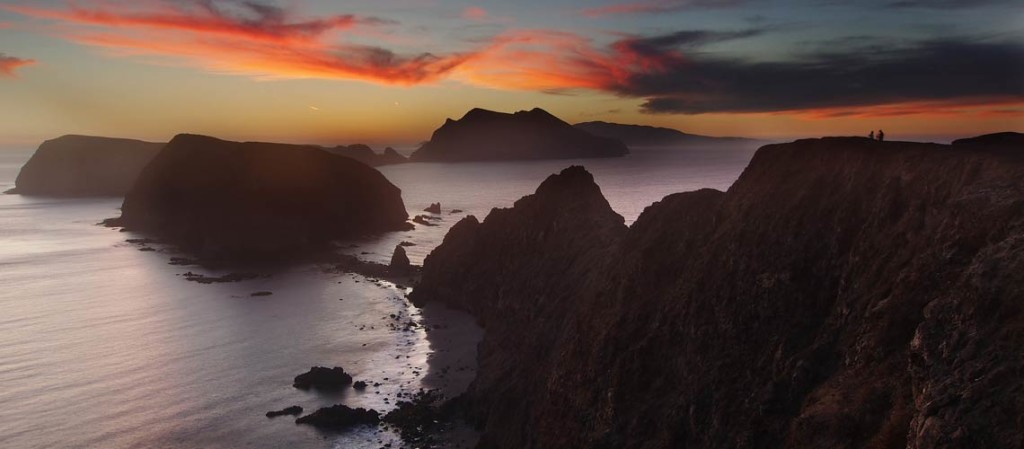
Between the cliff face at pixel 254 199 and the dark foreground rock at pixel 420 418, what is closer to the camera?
the dark foreground rock at pixel 420 418

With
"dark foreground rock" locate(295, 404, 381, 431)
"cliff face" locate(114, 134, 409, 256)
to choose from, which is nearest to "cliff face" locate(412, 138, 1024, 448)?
Result: "dark foreground rock" locate(295, 404, 381, 431)

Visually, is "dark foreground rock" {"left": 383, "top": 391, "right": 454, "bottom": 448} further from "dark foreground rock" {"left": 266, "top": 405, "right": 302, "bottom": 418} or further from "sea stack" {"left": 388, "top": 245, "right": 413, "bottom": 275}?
"sea stack" {"left": 388, "top": 245, "right": 413, "bottom": 275}

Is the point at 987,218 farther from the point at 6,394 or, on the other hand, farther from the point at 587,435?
the point at 6,394

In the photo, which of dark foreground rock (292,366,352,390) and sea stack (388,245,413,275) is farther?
sea stack (388,245,413,275)

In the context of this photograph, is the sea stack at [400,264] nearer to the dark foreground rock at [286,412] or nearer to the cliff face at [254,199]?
the cliff face at [254,199]

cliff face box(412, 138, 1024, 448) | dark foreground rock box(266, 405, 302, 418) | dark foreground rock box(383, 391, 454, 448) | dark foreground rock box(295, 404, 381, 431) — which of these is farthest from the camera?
dark foreground rock box(266, 405, 302, 418)

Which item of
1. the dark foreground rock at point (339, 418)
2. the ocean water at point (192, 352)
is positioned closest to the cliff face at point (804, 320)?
the dark foreground rock at point (339, 418)
